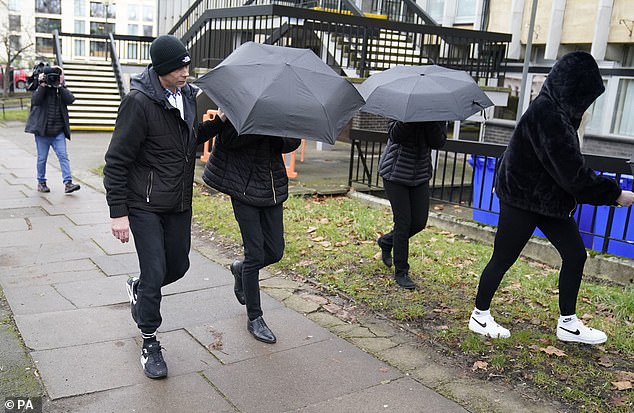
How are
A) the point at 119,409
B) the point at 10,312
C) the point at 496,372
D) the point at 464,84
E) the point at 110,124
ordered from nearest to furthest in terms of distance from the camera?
the point at 119,409, the point at 496,372, the point at 10,312, the point at 464,84, the point at 110,124

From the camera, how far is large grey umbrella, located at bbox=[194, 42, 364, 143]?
3.64 metres

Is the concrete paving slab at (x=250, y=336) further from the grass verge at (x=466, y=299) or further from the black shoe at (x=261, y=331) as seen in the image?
the grass verge at (x=466, y=299)

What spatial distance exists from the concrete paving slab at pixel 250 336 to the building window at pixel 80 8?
7493 centimetres

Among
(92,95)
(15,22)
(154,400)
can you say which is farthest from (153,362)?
(15,22)

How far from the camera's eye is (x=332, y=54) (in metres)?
14.2

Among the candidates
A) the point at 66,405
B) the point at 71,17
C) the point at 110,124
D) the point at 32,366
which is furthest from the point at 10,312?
the point at 71,17

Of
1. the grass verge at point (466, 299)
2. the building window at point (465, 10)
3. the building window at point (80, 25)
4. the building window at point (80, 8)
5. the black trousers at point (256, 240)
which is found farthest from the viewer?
the building window at point (80, 25)

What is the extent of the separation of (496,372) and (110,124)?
17.2 metres

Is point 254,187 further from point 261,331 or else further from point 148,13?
point 148,13

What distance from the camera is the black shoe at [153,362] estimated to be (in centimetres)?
370

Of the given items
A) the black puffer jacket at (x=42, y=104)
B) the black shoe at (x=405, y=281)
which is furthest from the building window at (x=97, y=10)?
the black shoe at (x=405, y=281)

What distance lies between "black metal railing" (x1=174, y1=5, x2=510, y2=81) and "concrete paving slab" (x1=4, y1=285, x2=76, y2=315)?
7.83 meters

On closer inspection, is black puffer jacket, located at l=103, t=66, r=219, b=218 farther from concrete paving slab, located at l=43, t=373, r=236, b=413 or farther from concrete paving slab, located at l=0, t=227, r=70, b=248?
concrete paving slab, located at l=0, t=227, r=70, b=248

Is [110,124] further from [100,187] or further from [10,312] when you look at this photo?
[10,312]
